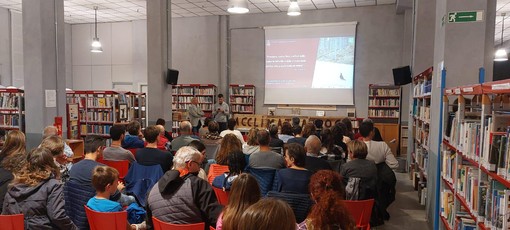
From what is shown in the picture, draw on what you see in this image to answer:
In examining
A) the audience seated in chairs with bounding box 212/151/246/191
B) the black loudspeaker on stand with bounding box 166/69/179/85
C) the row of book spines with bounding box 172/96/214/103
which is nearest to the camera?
the audience seated in chairs with bounding box 212/151/246/191

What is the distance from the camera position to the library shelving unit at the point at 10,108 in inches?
319

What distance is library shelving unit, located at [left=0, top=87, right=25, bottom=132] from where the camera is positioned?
8094 mm

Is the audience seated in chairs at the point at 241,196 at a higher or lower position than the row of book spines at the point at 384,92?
lower

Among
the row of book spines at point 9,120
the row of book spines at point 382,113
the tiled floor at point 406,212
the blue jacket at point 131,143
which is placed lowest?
the tiled floor at point 406,212

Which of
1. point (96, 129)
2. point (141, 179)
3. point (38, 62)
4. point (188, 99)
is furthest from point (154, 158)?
point (188, 99)

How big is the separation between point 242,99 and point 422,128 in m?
6.89

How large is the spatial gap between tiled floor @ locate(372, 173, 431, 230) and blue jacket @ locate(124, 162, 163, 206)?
2.69 meters

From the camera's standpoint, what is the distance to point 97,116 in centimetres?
947

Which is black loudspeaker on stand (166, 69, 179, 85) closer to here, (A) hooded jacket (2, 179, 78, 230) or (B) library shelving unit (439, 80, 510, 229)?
(A) hooded jacket (2, 179, 78, 230)

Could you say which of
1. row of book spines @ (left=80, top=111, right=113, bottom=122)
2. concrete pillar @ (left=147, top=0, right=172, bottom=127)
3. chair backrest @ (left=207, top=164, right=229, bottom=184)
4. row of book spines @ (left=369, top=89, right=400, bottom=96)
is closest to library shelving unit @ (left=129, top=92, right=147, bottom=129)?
row of book spines @ (left=80, top=111, right=113, bottom=122)

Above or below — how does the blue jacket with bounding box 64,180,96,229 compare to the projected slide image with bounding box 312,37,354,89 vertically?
below

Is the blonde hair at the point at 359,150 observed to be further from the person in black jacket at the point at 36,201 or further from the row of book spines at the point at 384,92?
the row of book spines at the point at 384,92

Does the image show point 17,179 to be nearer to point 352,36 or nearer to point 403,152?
point 403,152

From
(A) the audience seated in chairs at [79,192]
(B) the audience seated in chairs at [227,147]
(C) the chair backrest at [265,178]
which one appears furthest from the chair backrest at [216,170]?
(A) the audience seated in chairs at [79,192]
